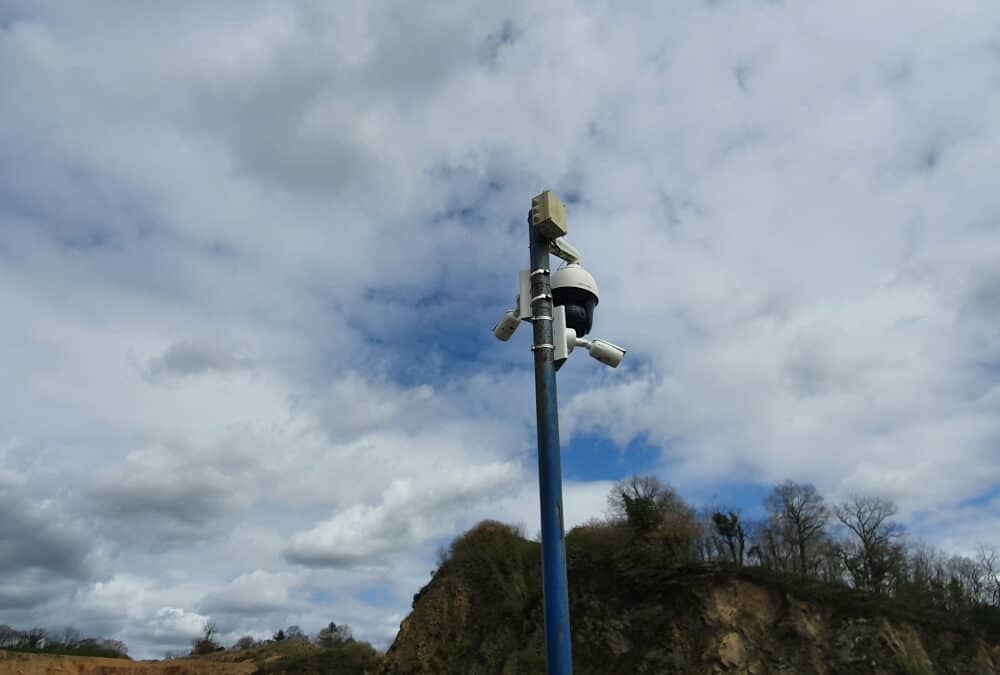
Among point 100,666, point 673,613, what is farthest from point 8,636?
point 673,613

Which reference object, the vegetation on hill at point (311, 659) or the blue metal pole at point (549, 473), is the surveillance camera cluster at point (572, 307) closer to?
the blue metal pole at point (549, 473)

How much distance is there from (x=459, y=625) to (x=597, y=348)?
3500cm

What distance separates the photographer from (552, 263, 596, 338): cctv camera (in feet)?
16.3

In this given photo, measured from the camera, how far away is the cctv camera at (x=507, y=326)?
4.87 metres

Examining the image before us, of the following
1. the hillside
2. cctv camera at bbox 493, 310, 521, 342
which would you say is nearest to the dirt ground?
the hillside

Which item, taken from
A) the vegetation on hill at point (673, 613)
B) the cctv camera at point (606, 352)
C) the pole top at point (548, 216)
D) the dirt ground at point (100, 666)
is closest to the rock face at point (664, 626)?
the vegetation on hill at point (673, 613)

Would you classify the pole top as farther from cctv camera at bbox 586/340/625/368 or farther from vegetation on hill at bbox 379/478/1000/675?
vegetation on hill at bbox 379/478/1000/675

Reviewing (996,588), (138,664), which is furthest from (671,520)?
(138,664)

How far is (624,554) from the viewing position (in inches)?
1367

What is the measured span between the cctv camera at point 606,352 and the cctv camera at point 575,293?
188 mm

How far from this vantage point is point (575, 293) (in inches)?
196

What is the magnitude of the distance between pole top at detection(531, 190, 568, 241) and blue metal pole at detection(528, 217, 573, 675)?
3.2 inches

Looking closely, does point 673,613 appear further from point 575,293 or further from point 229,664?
point 229,664

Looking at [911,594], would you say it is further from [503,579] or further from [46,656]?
[46,656]
